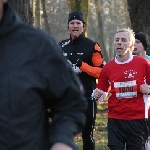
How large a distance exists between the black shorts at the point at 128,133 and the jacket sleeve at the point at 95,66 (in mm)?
1126

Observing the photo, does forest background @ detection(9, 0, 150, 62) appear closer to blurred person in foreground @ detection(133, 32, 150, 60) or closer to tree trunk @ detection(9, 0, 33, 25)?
tree trunk @ detection(9, 0, 33, 25)

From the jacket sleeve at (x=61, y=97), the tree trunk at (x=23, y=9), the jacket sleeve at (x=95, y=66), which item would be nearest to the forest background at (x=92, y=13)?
the tree trunk at (x=23, y=9)

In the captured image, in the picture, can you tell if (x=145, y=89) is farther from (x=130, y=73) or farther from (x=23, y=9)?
(x=23, y=9)

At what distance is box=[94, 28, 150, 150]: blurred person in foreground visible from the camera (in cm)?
666

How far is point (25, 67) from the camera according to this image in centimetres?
239

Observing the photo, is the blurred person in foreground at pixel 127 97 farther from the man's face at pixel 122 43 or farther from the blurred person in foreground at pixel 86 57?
the blurred person in foreground at pixel 86 57

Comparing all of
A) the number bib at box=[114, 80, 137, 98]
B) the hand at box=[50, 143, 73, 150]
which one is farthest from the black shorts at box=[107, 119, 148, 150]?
the hand at box=[50, 143, 73, 150]

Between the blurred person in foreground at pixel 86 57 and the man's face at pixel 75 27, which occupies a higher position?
the man's face at pixel 75 27

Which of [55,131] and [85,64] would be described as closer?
[55,131]

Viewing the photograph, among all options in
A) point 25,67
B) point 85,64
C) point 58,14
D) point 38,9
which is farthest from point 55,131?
point 58,14

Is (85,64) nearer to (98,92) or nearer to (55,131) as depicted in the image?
(98,92)

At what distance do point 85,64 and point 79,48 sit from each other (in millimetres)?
352

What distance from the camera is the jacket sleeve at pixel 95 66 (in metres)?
7.70

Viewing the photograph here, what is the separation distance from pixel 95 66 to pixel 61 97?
5401 mm
